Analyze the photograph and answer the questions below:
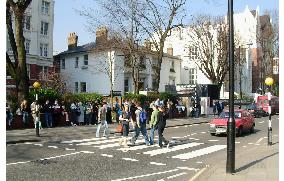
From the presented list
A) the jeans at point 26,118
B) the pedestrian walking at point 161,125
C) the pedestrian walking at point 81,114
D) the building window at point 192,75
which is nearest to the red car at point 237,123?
the pedestrian walking at point 161,125

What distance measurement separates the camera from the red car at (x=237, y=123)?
73.6 ft

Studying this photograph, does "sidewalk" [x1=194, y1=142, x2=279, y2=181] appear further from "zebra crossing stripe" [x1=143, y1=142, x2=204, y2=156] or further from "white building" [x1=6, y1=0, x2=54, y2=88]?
"white building" [x1=6, y1=0, x2=54, y2=88]

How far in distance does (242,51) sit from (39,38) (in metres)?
30.9

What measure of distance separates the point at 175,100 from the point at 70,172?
30321mm

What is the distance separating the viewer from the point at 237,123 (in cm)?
2283

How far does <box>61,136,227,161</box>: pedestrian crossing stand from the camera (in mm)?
15805

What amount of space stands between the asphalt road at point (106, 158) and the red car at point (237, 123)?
1.24m

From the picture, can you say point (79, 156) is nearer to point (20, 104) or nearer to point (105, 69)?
point (20, 104)

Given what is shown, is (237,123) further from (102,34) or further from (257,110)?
(102,34)

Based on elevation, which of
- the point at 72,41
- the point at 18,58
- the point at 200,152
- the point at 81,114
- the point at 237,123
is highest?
the point at 72,41

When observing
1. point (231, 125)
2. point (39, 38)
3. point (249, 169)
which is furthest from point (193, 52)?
point (231, 125)

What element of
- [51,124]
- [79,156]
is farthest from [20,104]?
[79,156]

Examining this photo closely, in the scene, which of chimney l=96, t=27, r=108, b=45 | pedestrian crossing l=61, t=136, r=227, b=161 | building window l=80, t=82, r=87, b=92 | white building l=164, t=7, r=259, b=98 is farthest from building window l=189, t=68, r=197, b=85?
pedestrian crossing l=61, t=136, r=227, b=161

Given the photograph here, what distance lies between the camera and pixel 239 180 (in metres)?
10.3
